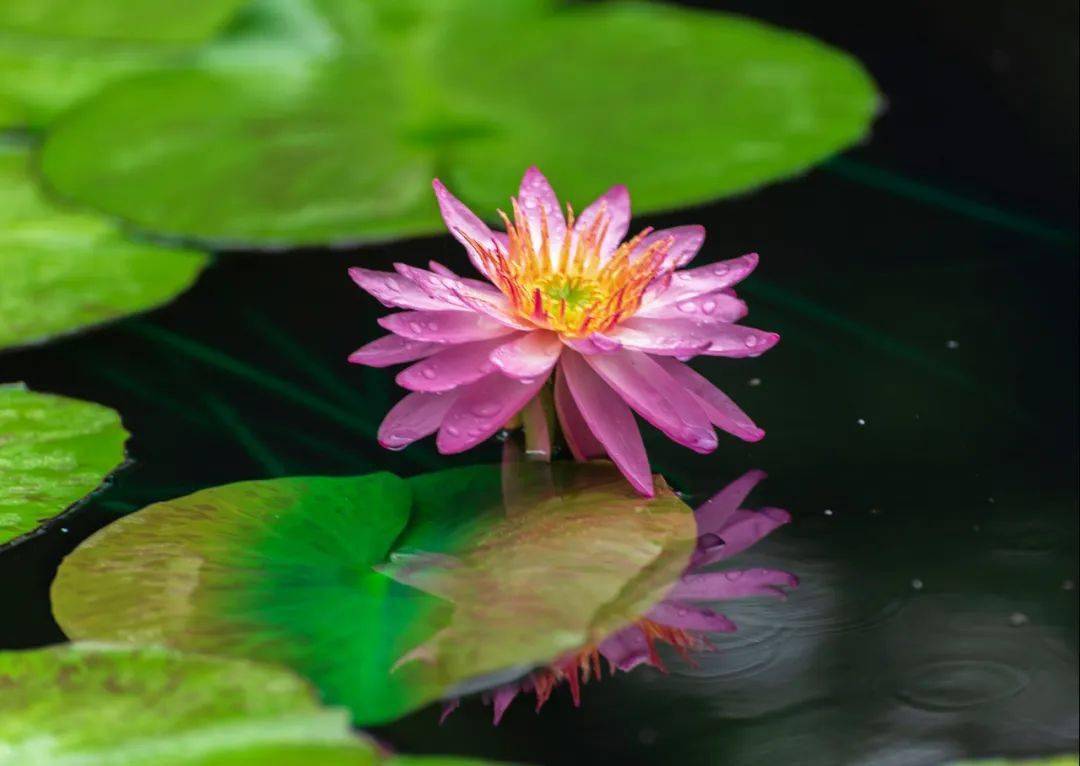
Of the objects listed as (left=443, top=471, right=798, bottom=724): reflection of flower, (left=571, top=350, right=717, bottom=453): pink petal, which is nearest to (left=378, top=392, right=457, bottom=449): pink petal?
(left=571, top=350, right=717, bottom=453): pink petal

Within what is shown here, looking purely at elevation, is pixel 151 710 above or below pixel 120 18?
below

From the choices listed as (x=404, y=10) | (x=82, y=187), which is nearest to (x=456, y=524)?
(x=82, y=187)

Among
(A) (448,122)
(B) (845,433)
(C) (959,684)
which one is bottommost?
(C) (959,684)

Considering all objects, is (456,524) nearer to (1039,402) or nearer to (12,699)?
(12,699)

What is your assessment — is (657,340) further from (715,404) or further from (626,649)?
(626,649)

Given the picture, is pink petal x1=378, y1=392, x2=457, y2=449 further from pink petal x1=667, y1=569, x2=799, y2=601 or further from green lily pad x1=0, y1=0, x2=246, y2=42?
green lily pad x1=0, y1=0, x2=246, y2=42

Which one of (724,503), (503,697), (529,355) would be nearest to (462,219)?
(529,355)
